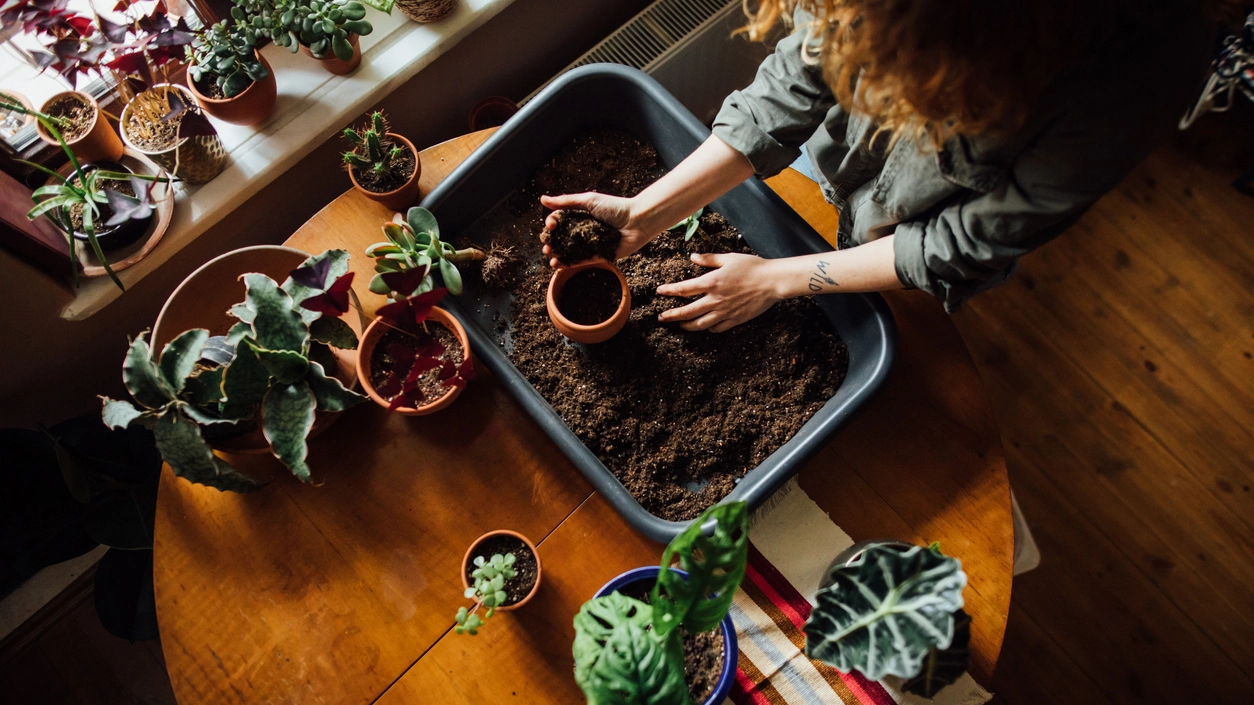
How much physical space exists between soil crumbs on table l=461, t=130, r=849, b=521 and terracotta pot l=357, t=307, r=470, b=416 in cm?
12

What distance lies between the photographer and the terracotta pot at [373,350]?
0.96 m

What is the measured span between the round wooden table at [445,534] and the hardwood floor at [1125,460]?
889mm

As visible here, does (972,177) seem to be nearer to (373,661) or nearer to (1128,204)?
(373,661)

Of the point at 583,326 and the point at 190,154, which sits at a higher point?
the point at 190,154

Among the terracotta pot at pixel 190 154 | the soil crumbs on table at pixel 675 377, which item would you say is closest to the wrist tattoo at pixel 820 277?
the soil crumbs on table at pixel 675 377

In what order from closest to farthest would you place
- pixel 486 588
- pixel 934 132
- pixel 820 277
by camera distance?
pixel 934 132
pixel 486 588
pixel 820 277

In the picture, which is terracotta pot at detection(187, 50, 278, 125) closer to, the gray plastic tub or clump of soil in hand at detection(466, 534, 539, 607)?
the gray plastic tub

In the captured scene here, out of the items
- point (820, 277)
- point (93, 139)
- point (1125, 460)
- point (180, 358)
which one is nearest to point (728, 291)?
point (820, 277)

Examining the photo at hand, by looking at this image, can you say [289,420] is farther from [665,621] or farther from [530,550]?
[665,621]

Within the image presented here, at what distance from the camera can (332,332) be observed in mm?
896

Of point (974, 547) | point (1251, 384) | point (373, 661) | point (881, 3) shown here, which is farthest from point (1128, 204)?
point (373, 661)

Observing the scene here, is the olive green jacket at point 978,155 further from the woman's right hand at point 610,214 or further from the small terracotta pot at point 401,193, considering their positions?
the small terracotta pot at point 401,193

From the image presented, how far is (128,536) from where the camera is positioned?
1161 millimetres

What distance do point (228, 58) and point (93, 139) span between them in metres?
0.25
